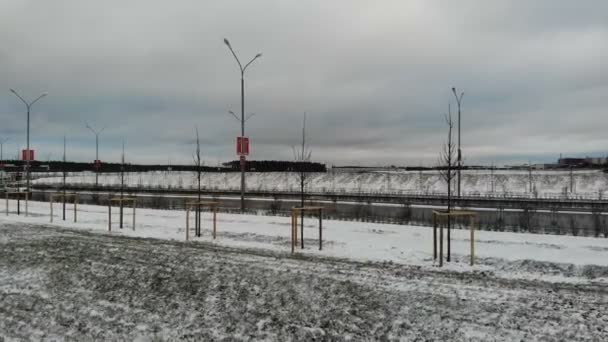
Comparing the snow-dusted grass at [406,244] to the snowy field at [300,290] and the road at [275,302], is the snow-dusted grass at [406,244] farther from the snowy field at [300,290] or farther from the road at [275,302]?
the road at [275,302]

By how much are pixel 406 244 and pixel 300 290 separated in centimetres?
640

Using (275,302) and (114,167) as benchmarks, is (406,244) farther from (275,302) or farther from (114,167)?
(114,167)

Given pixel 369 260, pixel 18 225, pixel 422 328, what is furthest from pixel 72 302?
pixel 18 225

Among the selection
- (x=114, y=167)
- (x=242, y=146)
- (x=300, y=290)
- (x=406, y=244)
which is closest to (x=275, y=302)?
(x=300, y=290)

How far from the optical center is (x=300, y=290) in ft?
27.3

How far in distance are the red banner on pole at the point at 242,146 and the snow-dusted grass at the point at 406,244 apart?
4.89m

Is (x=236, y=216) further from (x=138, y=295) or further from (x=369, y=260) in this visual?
(x=138, y=295)

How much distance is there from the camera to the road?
636 cm

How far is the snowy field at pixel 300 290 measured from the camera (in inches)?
254

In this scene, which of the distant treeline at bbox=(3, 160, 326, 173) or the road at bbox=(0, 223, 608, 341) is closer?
the road at bbox=(0, 223, 608, 341)

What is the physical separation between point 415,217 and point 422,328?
60.9 feet

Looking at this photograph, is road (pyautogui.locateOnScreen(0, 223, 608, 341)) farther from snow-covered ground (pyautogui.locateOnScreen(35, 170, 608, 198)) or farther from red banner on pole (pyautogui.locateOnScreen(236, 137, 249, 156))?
snow-covered ground (pyautogui.locateOnScreen(35, 170, 608, 198))

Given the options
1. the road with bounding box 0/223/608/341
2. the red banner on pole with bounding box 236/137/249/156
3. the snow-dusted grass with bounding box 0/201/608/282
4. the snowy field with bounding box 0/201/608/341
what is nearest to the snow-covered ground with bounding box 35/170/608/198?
the snow-dusted grass with bounding box 0/201/608/282

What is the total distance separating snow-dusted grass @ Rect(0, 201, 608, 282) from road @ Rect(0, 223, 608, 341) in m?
1.24
